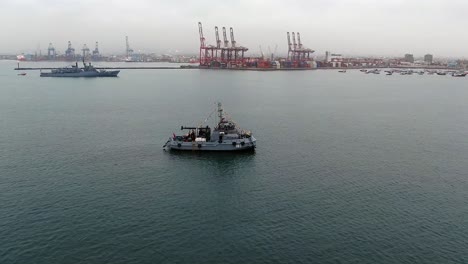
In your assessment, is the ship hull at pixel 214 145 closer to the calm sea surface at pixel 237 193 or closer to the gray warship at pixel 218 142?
the gray warship at pixel 218 142

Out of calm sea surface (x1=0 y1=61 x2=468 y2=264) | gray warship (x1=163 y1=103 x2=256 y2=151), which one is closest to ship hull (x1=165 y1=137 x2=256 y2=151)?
gray warship (x1=163 y1=103 x2=256 y2=151)

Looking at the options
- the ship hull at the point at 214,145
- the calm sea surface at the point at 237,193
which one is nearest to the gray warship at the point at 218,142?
the ship hull at the point at 214,145

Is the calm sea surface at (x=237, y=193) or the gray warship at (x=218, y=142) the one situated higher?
the gray warship at (x=218, y=142)

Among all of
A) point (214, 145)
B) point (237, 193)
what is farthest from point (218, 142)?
point (237, 193)

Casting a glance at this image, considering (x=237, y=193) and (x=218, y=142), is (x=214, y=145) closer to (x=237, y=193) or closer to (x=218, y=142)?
(x=218, y=142)

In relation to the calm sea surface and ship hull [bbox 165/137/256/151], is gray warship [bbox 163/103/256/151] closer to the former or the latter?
ship hull [bbox 165/137/256/151]

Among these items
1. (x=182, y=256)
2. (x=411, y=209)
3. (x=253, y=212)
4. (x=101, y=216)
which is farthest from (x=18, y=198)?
(x=411, y=209)

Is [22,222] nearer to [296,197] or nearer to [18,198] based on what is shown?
[18,198]

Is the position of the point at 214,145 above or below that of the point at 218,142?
below
